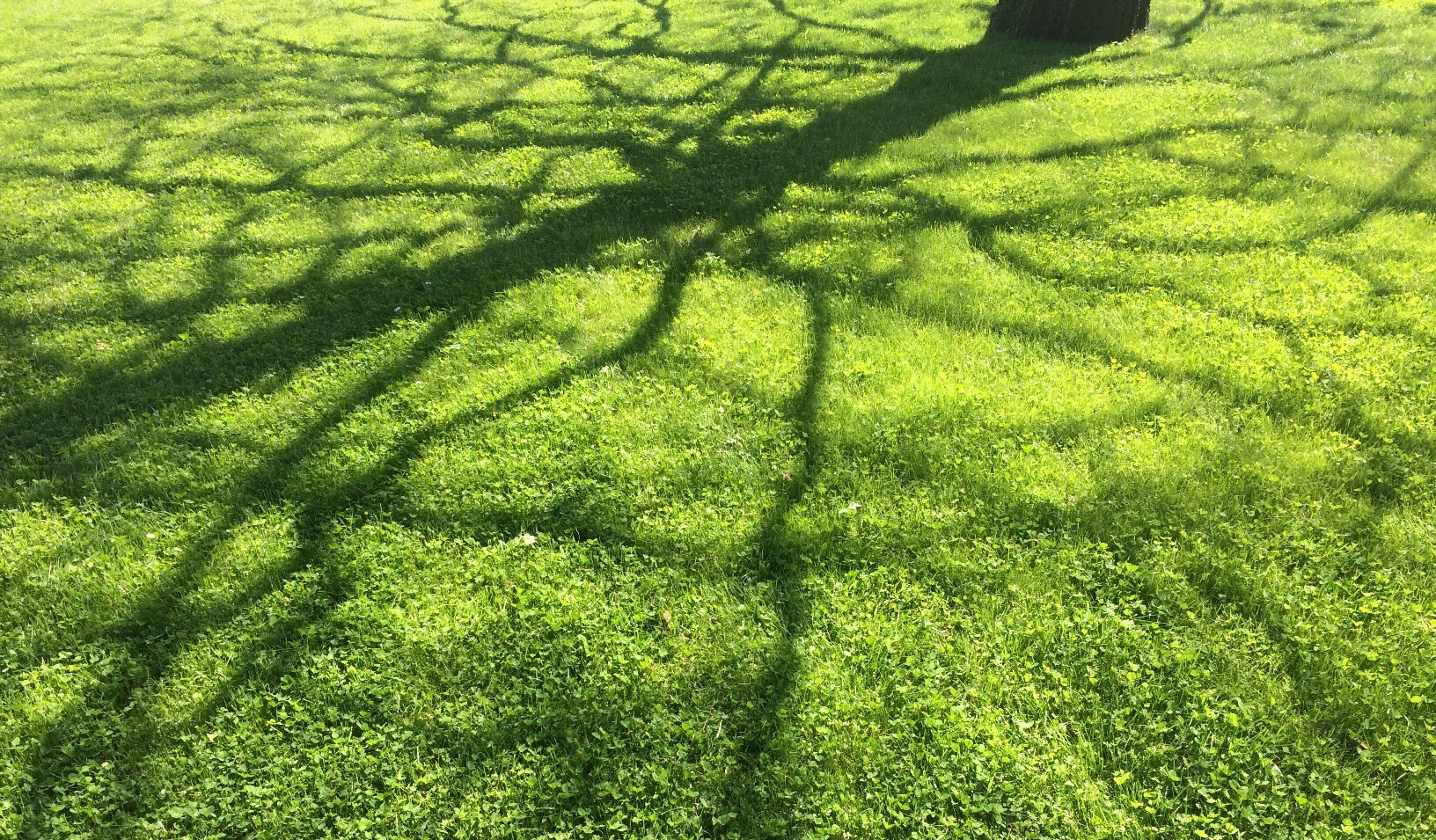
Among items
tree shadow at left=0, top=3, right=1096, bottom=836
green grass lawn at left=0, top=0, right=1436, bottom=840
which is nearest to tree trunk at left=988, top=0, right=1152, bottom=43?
tree shadow at left=0, top=3, right=1096, bottom=836

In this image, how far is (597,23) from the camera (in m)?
14.2

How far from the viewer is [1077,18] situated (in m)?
11.3

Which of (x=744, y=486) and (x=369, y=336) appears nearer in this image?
(x=744, y=486)

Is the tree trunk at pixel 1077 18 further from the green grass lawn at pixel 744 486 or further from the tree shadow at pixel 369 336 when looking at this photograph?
the green grass lawn at pixel 744 486

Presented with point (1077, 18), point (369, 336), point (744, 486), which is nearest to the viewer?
point (744, 486)

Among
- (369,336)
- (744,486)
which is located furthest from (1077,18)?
(369,336)

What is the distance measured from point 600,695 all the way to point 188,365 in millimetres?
4385

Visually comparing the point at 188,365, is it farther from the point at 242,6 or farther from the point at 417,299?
the point at 242,6

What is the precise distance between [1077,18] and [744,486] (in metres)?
10.4

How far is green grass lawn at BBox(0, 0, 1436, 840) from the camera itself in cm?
317

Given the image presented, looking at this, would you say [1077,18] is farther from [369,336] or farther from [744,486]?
[369,336]

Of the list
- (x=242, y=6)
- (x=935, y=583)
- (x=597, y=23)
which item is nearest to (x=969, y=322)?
(x=935, y=583)

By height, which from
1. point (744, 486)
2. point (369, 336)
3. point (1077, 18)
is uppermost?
point (1077, 18)

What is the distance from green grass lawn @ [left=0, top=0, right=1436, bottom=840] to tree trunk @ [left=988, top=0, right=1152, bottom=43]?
287 cm
